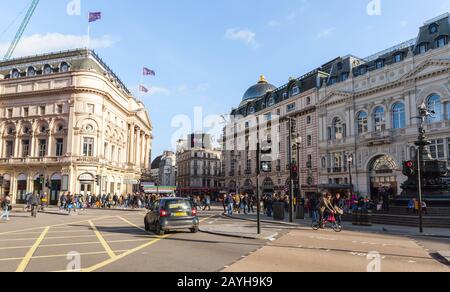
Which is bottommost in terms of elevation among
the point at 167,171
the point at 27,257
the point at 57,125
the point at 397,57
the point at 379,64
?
the point at 27,257

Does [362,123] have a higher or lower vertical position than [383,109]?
lower

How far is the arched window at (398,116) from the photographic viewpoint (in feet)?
128

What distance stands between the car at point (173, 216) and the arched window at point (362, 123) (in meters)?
34.2

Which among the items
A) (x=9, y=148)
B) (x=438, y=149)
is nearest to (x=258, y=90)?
(x=438, y=149)

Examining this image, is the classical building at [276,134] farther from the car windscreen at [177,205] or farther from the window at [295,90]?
the car windscreen at [177,205]

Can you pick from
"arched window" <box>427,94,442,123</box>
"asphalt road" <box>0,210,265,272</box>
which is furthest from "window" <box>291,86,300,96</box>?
"asphalt road" <box>0,210,265,272</box>

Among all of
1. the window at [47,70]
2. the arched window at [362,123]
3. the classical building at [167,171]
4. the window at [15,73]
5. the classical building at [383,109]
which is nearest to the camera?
the classical building at [383,109]

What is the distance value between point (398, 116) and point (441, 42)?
8645mm

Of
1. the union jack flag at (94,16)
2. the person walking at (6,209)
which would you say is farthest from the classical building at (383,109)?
the union jack flag at (94,16)

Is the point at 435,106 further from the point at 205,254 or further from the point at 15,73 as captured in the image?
the point at 15,73

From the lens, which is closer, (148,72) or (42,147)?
(42,147)

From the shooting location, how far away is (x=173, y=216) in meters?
14.5
